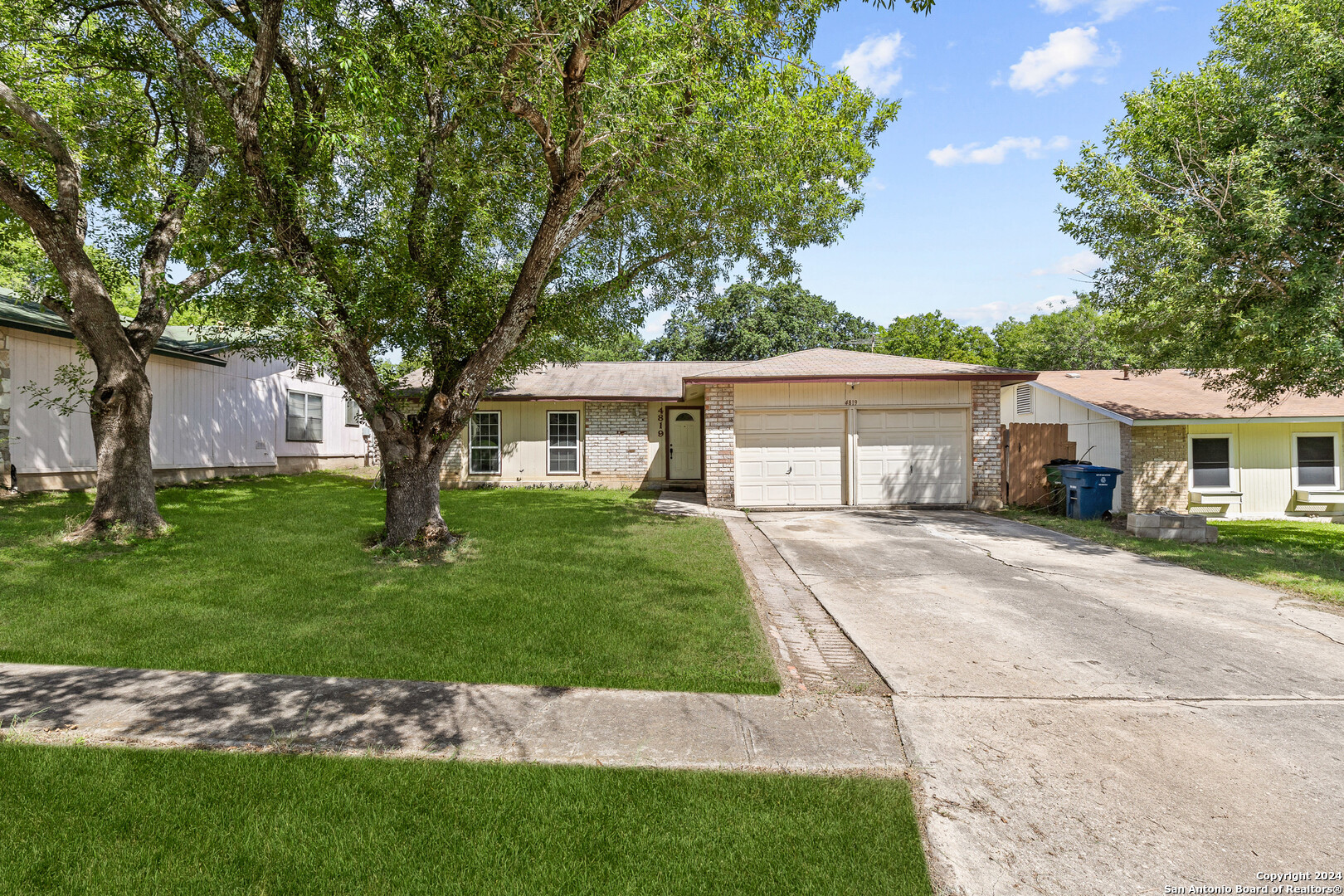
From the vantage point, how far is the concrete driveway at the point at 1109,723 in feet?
8.86

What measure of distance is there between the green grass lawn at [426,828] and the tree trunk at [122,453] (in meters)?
7.35

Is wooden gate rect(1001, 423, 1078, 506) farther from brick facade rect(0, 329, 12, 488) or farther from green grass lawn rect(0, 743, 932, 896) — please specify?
brick facade rect(0, 329, 12, 488)

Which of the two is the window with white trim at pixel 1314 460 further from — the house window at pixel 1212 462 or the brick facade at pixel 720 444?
the brick facade at pixel 720 444

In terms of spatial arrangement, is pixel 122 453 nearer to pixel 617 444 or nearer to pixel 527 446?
pixel 527 446

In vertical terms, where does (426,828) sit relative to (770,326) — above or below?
below

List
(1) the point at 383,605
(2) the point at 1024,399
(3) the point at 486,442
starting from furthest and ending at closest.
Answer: (3) the point at 486,442 → (2) the point at 1024,399 → (1) the point at 383,605

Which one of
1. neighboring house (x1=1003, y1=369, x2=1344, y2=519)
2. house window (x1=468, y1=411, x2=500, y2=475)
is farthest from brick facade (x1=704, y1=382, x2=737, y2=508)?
neighboring house (x1=1003, y1=369, x2=1344, y2=519)

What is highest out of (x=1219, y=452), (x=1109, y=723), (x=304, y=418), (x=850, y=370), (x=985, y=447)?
(x=850, y=370)

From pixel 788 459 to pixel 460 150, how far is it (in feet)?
30.1

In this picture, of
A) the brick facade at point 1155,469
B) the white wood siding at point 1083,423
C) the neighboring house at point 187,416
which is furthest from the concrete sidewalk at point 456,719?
the brick facade at point 1155,469

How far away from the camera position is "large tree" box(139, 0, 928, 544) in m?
6.82

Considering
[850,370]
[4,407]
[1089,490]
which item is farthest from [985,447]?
[4,407]

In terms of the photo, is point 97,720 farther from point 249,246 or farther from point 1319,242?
point 1319,242

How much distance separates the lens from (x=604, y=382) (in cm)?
2055
